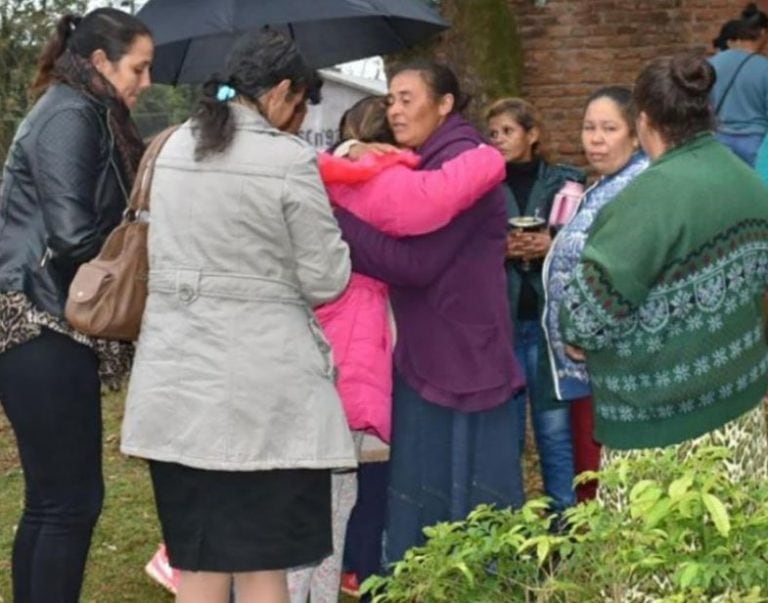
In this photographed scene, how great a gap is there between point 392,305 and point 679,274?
1314 millimetres

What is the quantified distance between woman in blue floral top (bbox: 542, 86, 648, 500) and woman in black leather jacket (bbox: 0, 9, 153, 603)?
1.58 metres

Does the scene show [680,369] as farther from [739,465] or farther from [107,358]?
[107,358]

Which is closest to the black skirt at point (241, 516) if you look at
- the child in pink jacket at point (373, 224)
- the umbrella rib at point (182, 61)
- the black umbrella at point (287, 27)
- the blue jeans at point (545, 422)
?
the child in pink jacket at point (373, 224)

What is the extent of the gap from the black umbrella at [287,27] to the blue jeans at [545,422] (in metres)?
1.28

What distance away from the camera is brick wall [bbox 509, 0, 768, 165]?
9.80 metres

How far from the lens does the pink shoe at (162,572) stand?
605 cm

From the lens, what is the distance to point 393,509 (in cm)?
534

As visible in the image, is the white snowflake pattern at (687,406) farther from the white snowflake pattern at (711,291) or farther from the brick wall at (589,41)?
the brick wall at (589,41)

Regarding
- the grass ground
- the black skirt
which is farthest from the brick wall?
the black skirt

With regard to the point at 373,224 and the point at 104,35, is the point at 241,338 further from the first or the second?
the point at 104,35

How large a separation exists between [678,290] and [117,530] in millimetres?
3800

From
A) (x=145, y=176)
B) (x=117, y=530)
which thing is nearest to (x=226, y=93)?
(x=145, y=176)

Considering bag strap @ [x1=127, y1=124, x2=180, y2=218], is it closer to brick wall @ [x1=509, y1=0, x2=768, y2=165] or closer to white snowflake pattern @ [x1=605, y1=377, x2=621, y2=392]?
white snowflake pattern @ [x1=605, y1=377, x2=621, y2=392]

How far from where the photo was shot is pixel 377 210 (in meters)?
4.95
